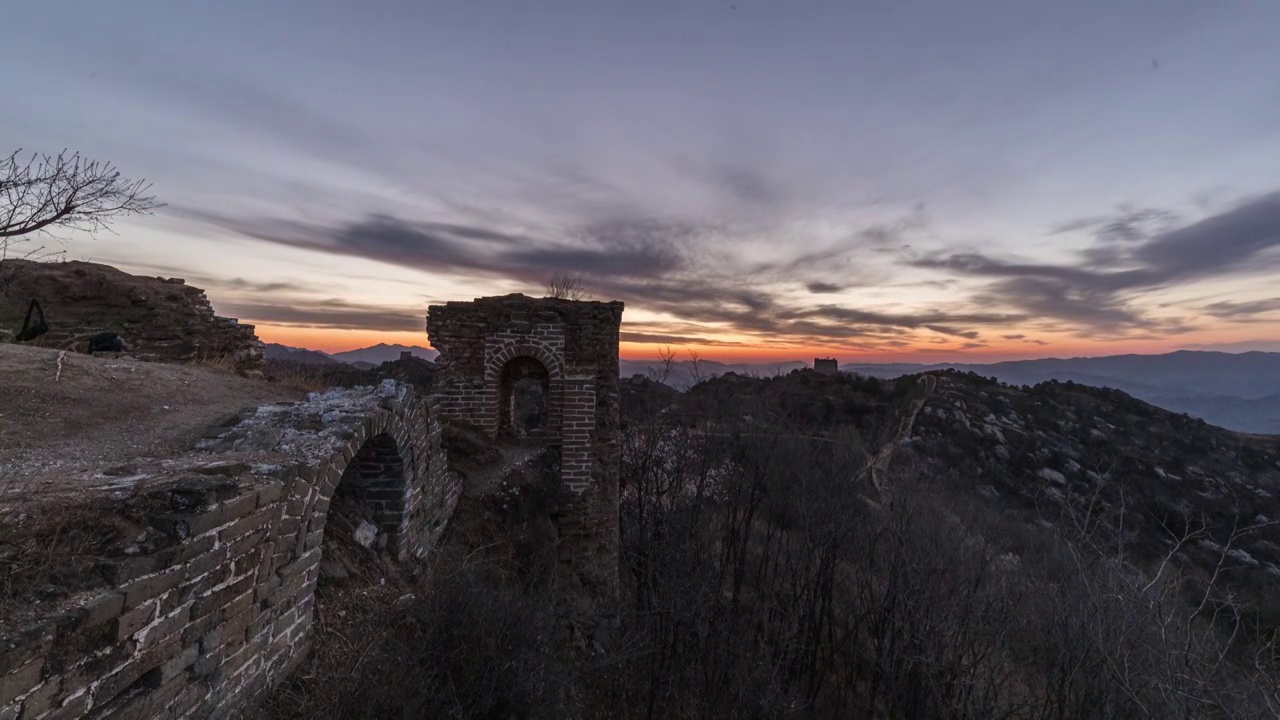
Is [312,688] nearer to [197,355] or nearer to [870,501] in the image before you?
[197,355]

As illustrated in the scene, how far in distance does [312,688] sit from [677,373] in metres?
11.3

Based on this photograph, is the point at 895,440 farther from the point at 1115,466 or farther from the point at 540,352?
the point at 540,352

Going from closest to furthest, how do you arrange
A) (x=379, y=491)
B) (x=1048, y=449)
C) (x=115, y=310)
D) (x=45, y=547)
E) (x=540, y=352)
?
(x=45, y=547) → (x=379, y=491) → (x=115, y=310) → (x=540, y=352) → (x=1048, y=449)

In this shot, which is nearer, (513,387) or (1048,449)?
(513,387)

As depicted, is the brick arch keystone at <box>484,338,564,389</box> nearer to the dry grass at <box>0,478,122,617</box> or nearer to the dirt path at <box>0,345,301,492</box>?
the dirt path at <box>0,345,301,492</box>

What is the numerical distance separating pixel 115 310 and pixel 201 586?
332 inches

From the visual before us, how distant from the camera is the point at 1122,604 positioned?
793 centimetres

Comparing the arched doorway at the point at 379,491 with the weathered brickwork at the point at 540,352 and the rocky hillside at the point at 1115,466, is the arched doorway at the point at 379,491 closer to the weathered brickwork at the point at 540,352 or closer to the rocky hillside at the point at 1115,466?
the weathered brickwork at the point at 540,352

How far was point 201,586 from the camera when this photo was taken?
3.16m

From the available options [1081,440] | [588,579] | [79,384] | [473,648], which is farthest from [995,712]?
[1081,440]

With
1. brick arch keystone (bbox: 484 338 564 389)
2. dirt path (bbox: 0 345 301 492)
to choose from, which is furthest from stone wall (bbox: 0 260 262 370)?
brick arch keystone (bbox: 484 338 564 389)

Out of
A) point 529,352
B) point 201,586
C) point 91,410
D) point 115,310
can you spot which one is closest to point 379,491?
point 91,410

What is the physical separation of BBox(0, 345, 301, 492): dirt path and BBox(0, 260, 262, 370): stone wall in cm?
286

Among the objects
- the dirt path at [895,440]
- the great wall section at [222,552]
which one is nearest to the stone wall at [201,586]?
the great wall section at [222,552]
